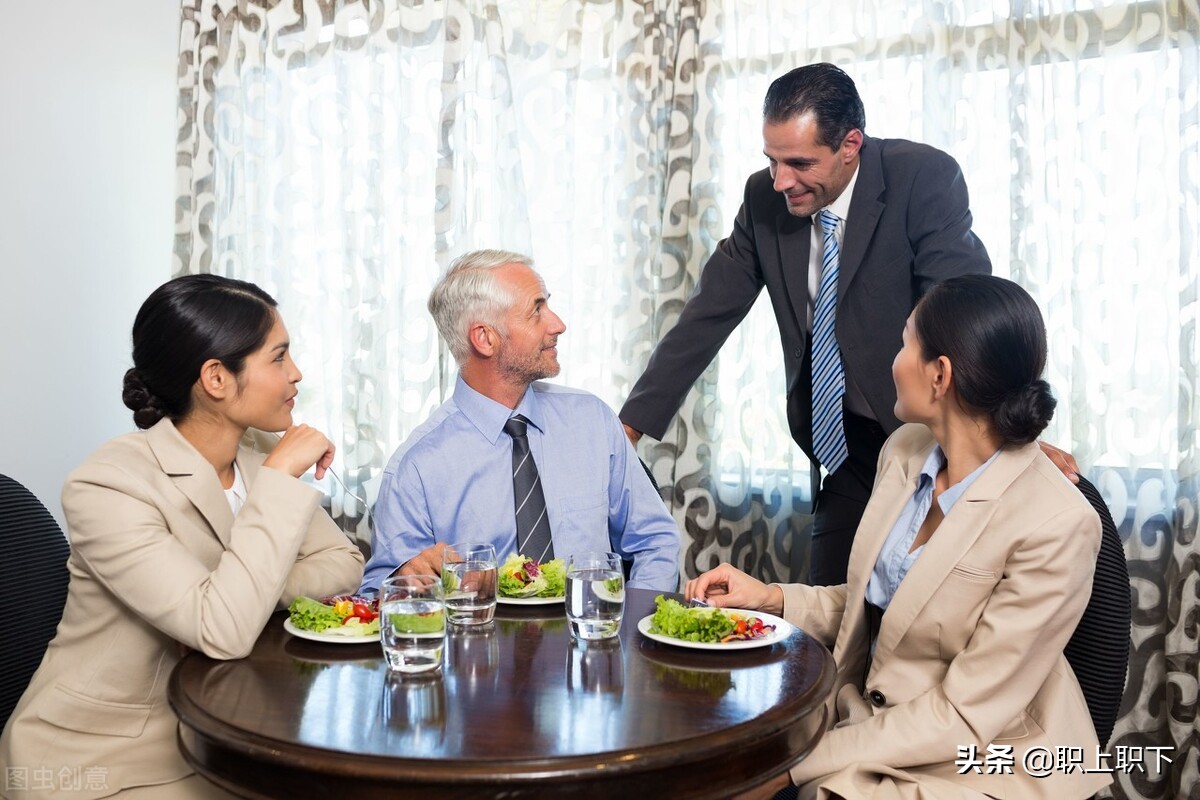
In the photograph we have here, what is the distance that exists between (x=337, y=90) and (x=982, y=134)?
88.0 inches

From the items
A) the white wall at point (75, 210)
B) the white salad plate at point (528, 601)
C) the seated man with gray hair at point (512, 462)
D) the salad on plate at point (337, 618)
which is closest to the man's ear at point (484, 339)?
the seated man with gray hair at point (512, 462)

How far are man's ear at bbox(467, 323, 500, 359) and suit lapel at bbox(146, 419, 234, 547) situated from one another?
2.24 feet

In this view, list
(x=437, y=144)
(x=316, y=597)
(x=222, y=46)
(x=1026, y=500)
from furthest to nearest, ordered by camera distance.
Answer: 1. (x=222, y=46)
2. (x=437, y=144)
3. (x=316, y=597)
4. (x=1026, y=500)

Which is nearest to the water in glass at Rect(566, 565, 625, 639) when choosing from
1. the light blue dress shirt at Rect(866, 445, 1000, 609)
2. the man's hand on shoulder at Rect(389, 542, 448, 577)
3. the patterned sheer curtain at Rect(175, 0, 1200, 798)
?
the man's hand on shoulder at Rect(389, 542, 448, 577)

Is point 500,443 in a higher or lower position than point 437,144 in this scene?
lower

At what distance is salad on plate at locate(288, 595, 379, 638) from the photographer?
159cm

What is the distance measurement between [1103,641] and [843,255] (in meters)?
1.23

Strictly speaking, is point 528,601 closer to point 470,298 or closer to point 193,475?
point 193,475

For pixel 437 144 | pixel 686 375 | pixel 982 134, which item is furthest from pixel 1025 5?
pixel 437 144

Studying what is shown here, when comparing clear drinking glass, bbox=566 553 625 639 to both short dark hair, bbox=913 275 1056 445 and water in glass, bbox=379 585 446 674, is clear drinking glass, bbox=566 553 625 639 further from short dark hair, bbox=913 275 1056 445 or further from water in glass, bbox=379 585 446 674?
short dark hair, bbox=913 275 1056 445

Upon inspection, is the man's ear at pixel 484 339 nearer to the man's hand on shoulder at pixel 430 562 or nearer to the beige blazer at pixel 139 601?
the man's hand on shoulder at pixel 430 562

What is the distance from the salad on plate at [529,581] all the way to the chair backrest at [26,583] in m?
0.75

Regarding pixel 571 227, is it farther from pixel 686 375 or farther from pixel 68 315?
pixel 68 315

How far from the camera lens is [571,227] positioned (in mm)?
3537
